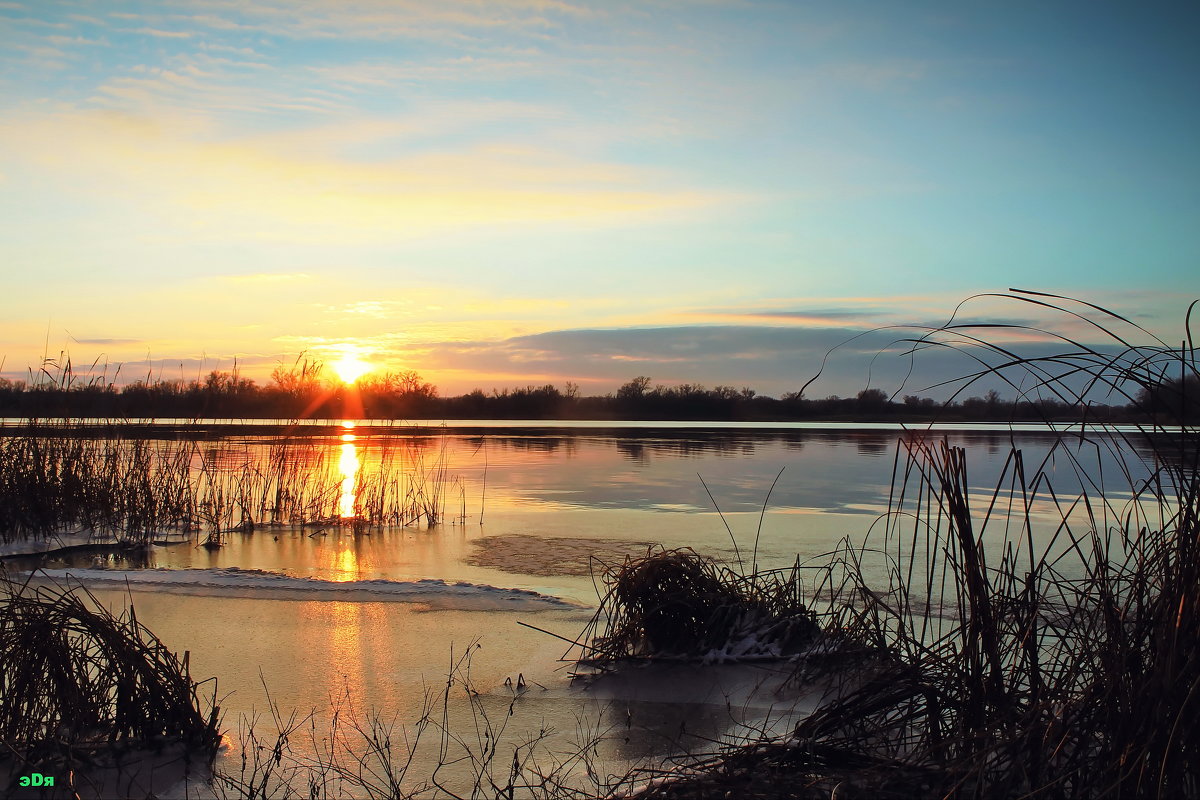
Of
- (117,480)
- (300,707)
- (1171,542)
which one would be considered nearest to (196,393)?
(117,480)

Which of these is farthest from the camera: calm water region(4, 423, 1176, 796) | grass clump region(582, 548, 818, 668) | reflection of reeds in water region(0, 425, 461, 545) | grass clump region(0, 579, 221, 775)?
reflection of reeds in water region(0, 425, 461, 545)

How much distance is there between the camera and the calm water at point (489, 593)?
12.5 feet

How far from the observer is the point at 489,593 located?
19.8 ft

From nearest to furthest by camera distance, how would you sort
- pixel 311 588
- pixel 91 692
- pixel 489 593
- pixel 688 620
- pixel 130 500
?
pixel 91 692 → pixel 688 620 → pixel 489 593 → pixel 311 588 → pixel 130 500

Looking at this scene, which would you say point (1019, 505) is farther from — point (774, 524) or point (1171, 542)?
point (1171, 542)

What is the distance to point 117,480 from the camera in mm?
9125

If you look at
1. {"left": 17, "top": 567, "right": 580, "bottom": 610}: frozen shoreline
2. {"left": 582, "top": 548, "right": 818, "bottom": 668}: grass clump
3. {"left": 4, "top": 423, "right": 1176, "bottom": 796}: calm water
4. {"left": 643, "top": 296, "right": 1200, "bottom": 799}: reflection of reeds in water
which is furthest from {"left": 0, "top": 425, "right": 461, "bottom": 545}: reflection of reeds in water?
{"left": 643, "top": 296, "right": 1200, "bottom": 799}: reflection of reeds in water

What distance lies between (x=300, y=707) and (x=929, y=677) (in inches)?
104

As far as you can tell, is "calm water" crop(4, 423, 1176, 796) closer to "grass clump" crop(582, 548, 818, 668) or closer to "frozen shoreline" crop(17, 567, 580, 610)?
"frozen shoreline" crop(17, 567, 580, 610)

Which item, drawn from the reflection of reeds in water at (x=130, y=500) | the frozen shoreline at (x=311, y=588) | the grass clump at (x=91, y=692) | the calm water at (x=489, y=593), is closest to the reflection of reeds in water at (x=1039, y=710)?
the calm water at (x=489, y=593)

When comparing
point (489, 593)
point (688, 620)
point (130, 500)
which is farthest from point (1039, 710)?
point (130, 500)

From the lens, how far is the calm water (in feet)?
12.5

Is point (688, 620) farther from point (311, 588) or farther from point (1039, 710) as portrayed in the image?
point (311, 588)

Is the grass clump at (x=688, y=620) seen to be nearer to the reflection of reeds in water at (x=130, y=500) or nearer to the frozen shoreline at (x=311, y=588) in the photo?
the frozen shoreline at (x=311, y=588)
